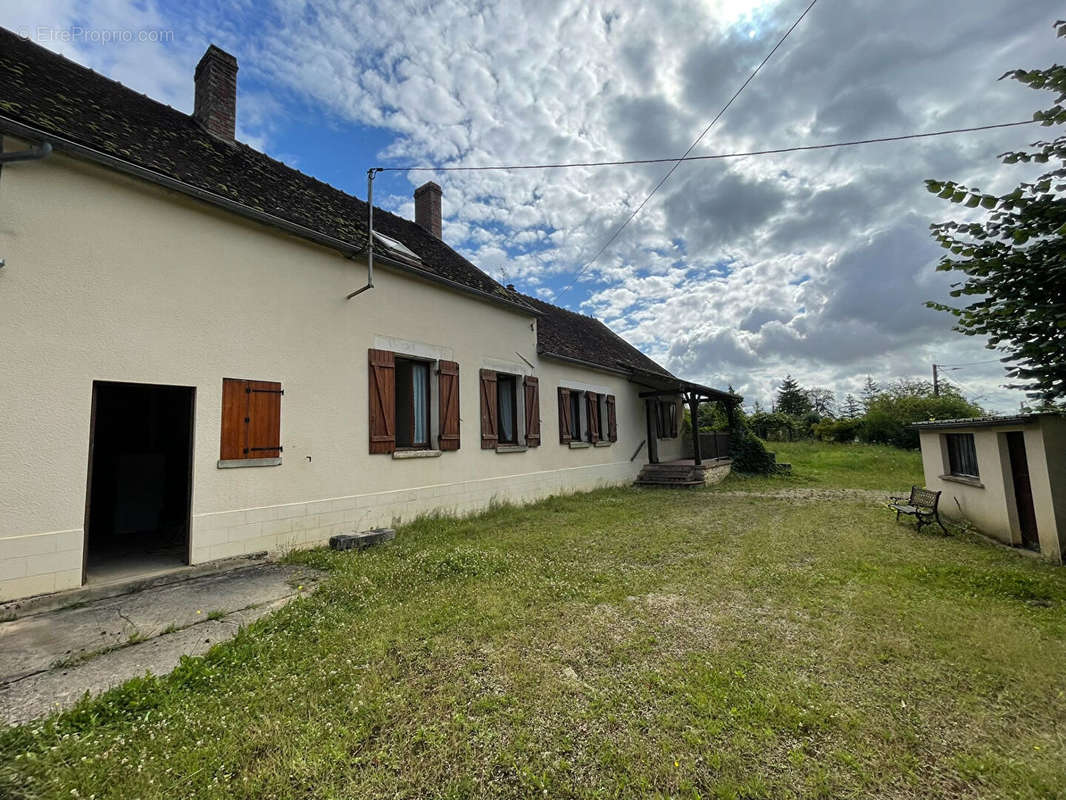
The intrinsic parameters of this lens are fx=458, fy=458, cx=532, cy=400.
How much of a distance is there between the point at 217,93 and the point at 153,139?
2568mm

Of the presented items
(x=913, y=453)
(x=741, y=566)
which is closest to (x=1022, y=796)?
(x=741, y=566)

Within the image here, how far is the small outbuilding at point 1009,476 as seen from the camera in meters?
6.11

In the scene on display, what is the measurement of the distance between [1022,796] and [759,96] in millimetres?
8325

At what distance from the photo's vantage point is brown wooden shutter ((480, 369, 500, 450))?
9.43m

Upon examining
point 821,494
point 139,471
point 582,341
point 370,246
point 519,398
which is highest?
point 582,341

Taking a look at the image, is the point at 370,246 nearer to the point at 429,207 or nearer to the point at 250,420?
the point at 250,420

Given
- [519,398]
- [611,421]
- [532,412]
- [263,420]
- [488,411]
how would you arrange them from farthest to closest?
1. [611,421]
2. [532,412]
3. [519,398]
4. [488,411]
5. [263,420]

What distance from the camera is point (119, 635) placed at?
11.9ft

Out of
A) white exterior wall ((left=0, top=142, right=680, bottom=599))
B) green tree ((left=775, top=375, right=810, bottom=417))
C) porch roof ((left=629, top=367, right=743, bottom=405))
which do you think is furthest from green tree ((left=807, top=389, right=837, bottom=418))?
white exterior wall ((left=0, top=142, right=680, bottom=599))

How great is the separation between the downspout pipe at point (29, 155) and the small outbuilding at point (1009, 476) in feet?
38.4

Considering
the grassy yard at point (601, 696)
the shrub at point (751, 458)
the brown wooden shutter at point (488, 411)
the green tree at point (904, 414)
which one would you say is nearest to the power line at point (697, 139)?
the brown wooden shutter at point (488, 411)

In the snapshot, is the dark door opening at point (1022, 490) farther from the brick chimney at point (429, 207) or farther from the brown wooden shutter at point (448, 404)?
the brick chimney at point (429, 207)

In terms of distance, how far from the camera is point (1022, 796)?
2.03 m

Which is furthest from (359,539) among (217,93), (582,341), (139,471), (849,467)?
(849,467)
